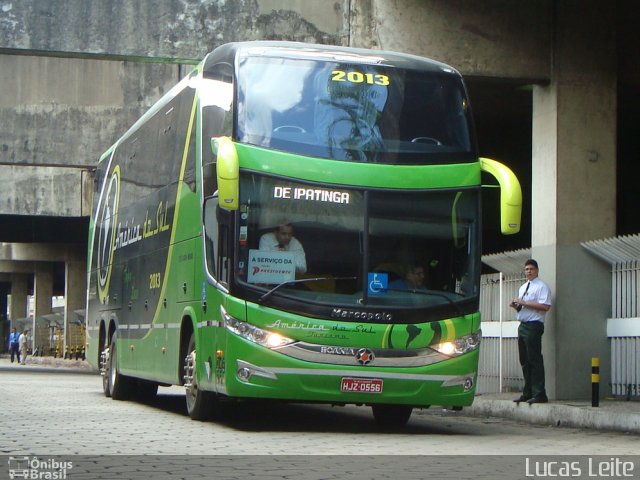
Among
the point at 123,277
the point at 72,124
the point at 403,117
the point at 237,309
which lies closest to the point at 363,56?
the point at 403,117

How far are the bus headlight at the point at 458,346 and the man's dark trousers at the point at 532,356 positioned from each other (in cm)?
335

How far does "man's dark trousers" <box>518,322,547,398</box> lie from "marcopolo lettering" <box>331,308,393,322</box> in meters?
4.22

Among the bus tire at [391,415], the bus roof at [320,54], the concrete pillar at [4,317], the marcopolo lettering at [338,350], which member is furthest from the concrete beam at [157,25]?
the concrete pillar at [4,317]

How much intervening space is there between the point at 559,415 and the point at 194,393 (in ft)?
14.8

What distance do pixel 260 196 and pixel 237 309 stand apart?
1.14 m

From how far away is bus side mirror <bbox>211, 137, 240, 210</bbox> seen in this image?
A: 471 inches

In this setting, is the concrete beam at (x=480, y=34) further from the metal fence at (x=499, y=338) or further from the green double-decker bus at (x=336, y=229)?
the green double-decker bus at (x=336, y=229)

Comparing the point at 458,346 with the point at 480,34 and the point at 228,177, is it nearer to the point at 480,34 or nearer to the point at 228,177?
the point at 228,177

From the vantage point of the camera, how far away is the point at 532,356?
16188 mm

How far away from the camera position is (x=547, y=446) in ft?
38.4

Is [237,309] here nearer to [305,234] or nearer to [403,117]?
[305,234]

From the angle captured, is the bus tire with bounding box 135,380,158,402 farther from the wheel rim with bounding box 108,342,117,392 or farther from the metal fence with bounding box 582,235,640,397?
the metal fence with bounding box 582,235,640,397

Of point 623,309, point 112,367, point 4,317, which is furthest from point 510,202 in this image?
point 4,317

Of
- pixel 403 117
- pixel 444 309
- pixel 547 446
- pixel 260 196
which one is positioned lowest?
pixel 547 446
